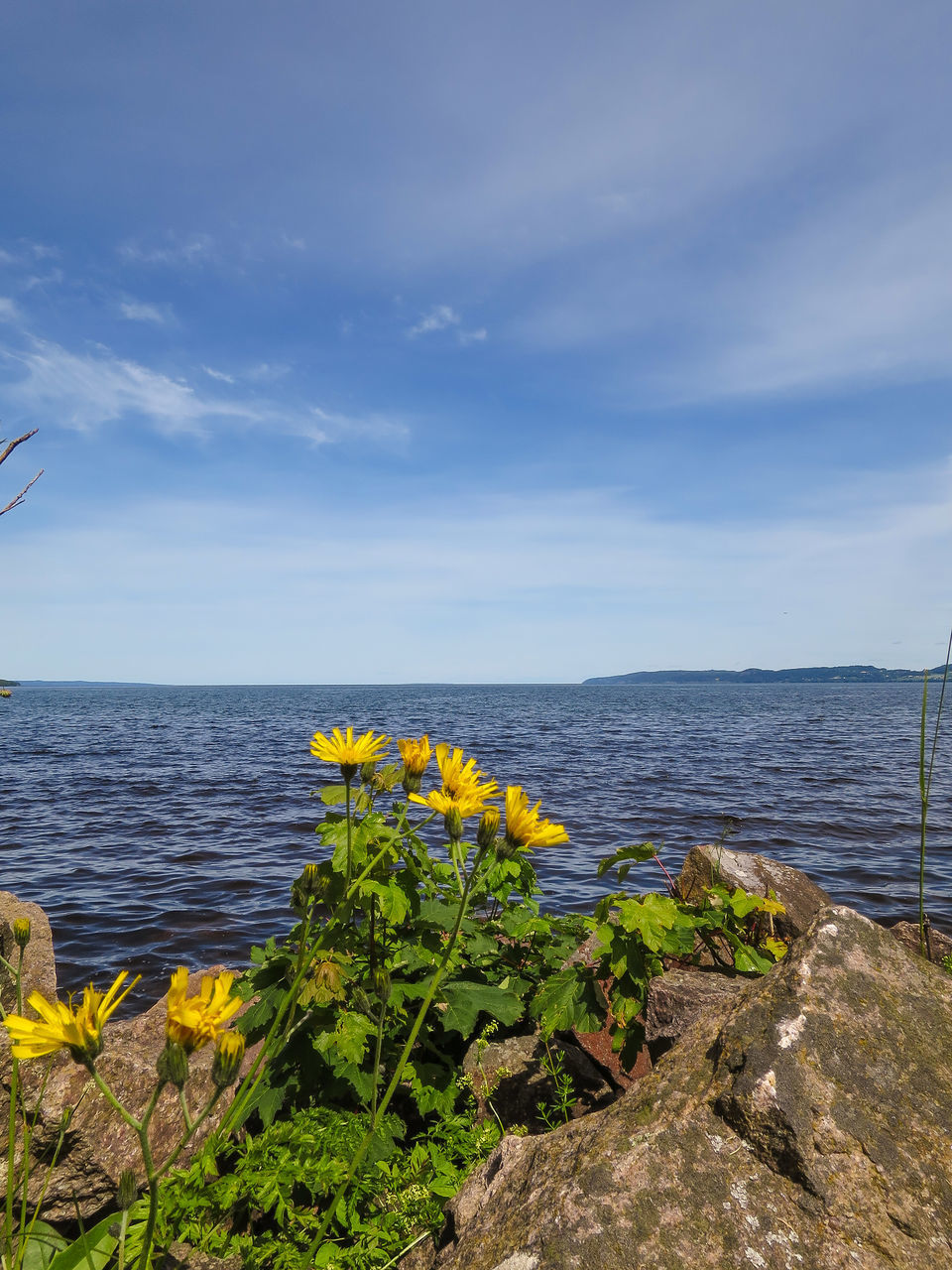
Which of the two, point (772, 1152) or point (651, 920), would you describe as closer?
point (772, 1152)

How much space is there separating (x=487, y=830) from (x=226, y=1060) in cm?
89

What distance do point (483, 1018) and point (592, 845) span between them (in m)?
9.49

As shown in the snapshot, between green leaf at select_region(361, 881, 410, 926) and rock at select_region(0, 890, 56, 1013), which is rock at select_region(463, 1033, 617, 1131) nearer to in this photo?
green leaf at select_region(361, 881, 410, 926)

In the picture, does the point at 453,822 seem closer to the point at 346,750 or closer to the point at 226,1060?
the point at 346,750

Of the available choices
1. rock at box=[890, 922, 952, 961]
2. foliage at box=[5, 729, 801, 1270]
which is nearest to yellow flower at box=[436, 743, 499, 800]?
foliage at box=[5, 729, 801, 1270]

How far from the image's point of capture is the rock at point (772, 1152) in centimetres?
180

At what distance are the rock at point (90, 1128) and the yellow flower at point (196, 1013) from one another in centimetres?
178

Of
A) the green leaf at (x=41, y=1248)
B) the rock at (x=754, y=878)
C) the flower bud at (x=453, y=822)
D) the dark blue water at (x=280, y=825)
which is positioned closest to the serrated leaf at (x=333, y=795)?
the flower bud at (x=453, y=822)

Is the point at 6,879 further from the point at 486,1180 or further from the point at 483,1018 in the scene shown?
the point at 486,1180

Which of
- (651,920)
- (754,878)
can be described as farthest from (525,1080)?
(754,878)

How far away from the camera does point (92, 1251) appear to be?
7.38 feet

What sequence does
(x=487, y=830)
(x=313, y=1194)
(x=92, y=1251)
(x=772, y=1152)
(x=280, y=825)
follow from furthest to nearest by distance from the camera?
(x=280, y=825) → (x=313, y=1194) → (x=92, y=1251) → (x=487, y=830) → (x=772, y=1152)

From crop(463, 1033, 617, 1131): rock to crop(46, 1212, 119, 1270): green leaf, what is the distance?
1678 millimetres

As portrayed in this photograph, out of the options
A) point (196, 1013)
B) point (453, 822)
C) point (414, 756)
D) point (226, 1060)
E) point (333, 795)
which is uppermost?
point (414, 756)
